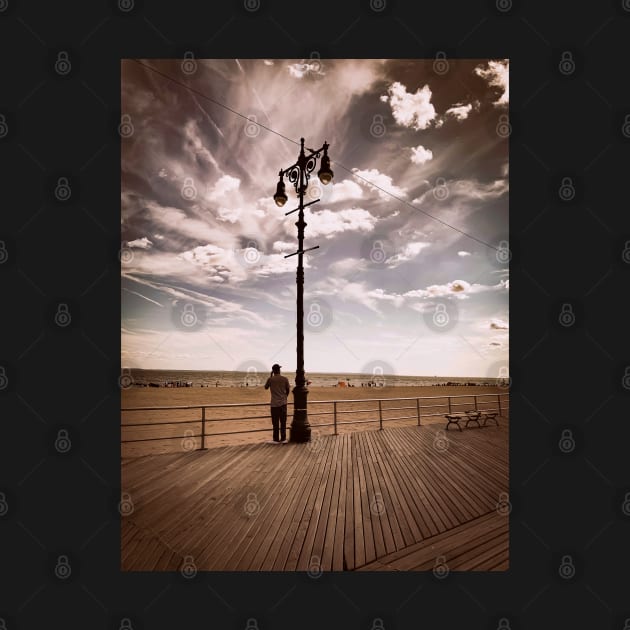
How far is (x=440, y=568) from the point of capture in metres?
2.80

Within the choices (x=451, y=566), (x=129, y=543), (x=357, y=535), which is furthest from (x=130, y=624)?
(x=451, y=566)

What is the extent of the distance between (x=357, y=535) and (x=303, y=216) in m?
6.41
